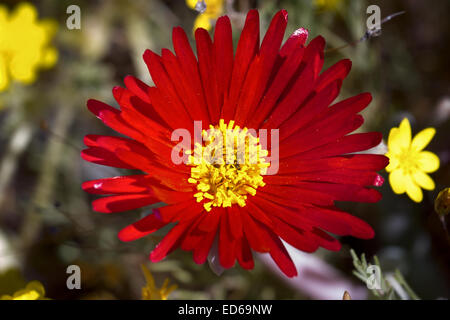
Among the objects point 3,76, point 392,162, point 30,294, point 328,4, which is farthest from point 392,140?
point 3,76

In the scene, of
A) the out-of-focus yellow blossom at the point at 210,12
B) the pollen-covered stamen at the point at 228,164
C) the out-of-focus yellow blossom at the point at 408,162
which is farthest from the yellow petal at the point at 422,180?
the out-of-focus yellow blossom at the point at 210,12

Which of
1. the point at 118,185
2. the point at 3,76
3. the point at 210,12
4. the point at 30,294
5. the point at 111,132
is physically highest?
the point at 210,12

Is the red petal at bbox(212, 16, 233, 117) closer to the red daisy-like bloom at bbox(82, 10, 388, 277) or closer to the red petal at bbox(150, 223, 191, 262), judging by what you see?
the red daisy-like bloom at bbox(82, 10, 388, 277)

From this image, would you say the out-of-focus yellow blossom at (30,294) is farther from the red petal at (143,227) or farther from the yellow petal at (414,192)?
the yellow petal at (414,192)

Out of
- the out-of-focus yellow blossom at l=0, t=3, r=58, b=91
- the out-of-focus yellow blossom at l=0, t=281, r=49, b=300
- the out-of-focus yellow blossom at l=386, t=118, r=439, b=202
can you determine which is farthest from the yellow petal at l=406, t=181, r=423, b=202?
the out-of-focus yellow blossom at l=0, t=3, r=58, b=91

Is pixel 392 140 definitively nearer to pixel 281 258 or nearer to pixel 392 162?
pixel 392 162

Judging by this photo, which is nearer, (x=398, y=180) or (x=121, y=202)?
(x=121, y=202)

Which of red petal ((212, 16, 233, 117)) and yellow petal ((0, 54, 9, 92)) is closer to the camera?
red petal ((212, 16, 233, 117))

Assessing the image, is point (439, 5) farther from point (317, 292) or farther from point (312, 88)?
point (317, 292)
